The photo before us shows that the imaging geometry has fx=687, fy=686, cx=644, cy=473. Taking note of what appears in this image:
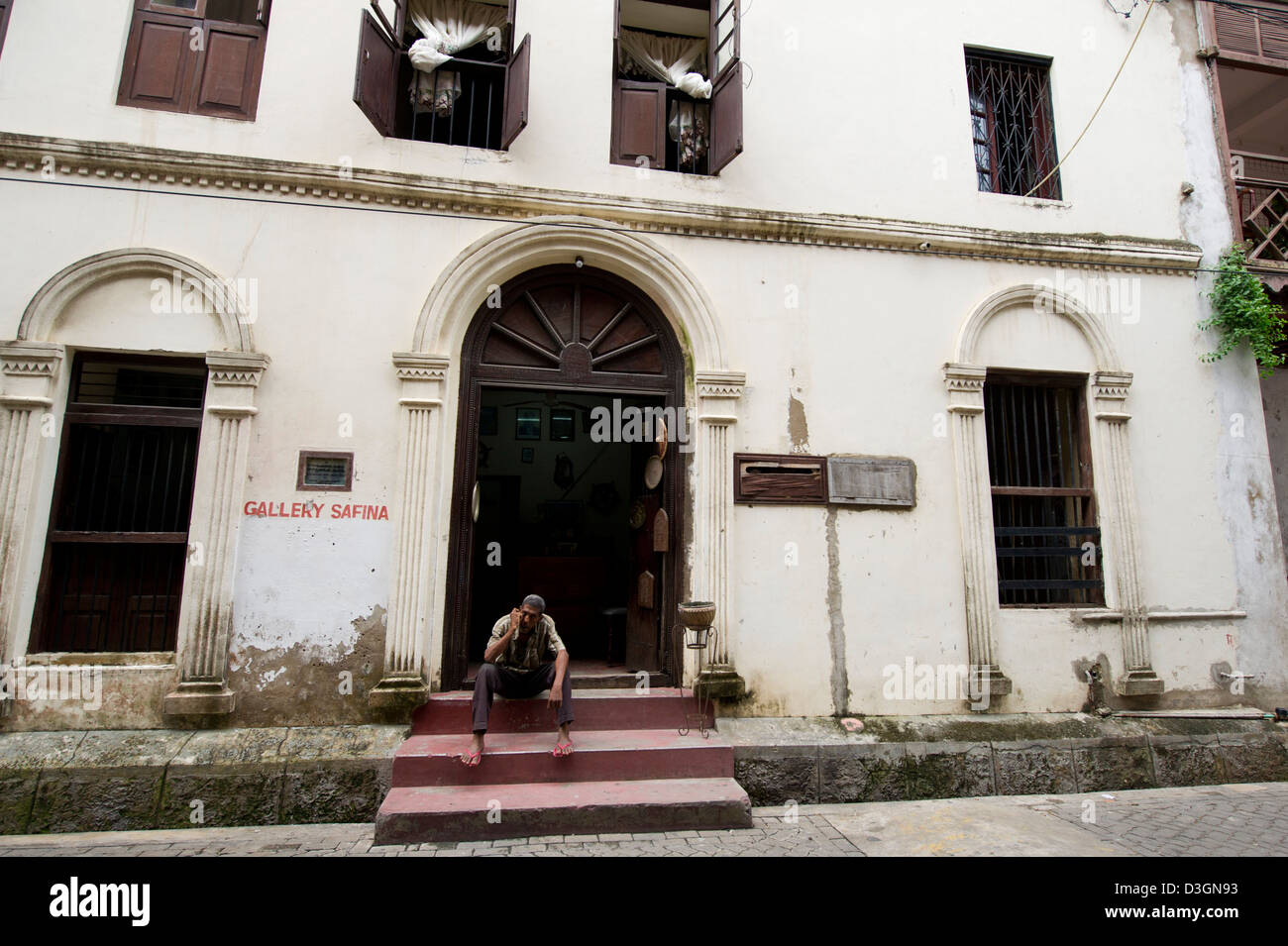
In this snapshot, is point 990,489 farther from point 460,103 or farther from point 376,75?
point 376,75

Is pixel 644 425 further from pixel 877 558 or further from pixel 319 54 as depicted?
pixel 319 54

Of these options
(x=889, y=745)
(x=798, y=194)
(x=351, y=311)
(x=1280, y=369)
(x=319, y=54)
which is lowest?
(x=889, y=745)

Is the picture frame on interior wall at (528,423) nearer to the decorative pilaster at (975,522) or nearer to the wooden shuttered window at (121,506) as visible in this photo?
the wooden shuttered window at (121,506)

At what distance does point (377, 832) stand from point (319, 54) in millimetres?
6565

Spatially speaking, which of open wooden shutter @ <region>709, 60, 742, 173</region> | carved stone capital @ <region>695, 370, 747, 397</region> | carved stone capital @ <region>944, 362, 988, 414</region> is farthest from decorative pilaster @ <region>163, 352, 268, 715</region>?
carved stone capital @ <region>944, 362, 988, 414</region>

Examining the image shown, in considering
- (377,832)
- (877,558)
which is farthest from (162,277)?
(877,558)

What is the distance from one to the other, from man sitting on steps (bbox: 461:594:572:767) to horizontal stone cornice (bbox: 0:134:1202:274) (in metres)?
3.67

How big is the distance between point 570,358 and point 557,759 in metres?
3.53

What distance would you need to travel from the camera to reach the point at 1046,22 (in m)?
7.76

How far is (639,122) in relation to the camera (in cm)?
691

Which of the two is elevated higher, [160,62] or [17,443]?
[160,62]

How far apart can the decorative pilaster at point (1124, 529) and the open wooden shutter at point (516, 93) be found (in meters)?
6.29

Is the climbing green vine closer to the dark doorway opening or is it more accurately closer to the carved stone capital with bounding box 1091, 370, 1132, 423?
the carved stone capital with bounding box 1091, 370, 1132, 423

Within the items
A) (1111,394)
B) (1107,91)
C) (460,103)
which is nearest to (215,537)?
(460,103)
